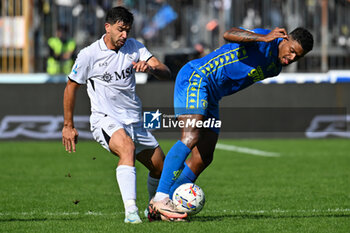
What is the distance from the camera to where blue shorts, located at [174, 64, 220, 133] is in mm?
7148

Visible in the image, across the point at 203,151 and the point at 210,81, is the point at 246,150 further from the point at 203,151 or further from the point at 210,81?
the point at 210,81

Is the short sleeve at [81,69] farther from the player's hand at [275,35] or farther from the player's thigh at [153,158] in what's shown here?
the player's hand at [275,35]

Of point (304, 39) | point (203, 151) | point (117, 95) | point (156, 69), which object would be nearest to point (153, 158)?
point (203, 151)

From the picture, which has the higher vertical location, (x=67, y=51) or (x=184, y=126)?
(x=184, y=126)

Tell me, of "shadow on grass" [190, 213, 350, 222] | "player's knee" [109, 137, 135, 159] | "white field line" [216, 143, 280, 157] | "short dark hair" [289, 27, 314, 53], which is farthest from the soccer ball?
"white field line" [216, 143, 280, 157]

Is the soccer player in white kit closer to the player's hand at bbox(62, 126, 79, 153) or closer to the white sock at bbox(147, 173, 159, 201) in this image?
the player's hand at bbox(62, 126, 79, 153)

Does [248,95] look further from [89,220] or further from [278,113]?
[89,220]

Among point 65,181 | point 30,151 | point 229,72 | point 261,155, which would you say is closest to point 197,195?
point 229,72

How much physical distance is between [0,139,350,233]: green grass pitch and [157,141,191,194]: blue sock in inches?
14.1

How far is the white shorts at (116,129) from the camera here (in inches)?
279

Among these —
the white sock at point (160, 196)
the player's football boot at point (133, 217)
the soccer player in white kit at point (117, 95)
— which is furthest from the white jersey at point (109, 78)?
the player's football boot at point (133, 217)

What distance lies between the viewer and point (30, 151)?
14734 mm

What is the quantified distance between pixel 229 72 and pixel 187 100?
53 cm

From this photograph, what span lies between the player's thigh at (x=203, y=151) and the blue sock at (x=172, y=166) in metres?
0.64
